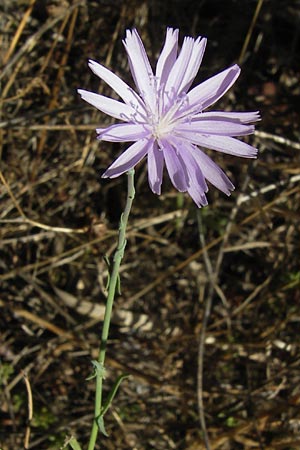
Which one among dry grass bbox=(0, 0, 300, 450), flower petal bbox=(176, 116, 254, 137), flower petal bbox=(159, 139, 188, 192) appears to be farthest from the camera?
dry grass bbox=(0, 0, 300, 450)

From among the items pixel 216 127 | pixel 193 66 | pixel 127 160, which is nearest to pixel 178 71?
pixel 193 66

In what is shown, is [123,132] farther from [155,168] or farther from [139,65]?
[139,65]

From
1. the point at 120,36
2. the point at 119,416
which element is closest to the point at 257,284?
the point at 119,416

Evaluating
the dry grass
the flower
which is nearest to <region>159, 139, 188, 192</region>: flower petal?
the flower

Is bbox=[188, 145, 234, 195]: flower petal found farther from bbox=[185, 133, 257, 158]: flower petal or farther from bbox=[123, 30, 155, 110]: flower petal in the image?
bbox=[123, 30, 155, 110]: flower petal

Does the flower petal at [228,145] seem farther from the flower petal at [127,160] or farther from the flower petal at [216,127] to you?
the flower petal at [127,160]

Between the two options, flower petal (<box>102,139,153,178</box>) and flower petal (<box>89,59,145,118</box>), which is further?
flower petal (<box>89,59,145,118</box>)

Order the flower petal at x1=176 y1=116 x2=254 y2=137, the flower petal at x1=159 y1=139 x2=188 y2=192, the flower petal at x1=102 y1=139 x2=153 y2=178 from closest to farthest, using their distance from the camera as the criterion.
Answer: the flower petal at x1=102 y1=139 x2=153 y2=178, the flower petal at x1=159 y1=139 x2=188 y2=192, the flower petal at x1=176 y1=116 x2=254 y2=137
